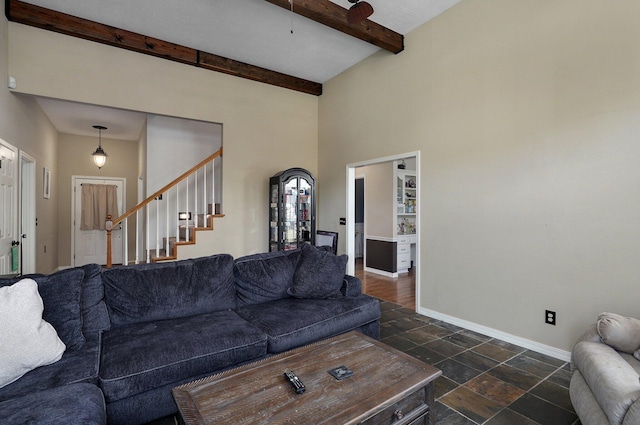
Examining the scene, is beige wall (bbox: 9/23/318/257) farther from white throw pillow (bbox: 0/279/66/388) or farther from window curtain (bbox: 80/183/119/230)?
window curtain (bbox: 80/183/119/230)

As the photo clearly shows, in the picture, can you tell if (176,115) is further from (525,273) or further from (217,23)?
(525,273)

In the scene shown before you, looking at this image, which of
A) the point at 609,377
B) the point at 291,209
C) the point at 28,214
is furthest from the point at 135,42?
the point at 609,377

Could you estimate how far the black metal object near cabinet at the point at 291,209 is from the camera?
4914 mm

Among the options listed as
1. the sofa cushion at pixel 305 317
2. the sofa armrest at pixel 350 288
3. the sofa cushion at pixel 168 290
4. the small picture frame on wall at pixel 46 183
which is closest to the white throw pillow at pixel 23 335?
the sofa cushion at pixel 168 290

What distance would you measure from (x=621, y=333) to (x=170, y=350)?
2.66 m

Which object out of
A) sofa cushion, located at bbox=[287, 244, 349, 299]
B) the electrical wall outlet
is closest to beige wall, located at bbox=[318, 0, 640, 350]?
the electrical wall outlet

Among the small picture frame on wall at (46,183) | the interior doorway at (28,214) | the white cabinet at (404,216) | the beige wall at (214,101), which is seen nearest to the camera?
the beige wall at (214,101)

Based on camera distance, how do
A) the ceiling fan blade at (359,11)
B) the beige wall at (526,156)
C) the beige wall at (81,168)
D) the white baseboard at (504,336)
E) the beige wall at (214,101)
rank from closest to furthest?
the beige wall at (526,156) → the white baseboard at (504,336) → the ceiling fan blade at (359,11) → the beige wall at (214,101) → the beige wall at (81,168)

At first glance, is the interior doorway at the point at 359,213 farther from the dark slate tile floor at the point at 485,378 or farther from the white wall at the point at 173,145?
the dark slate tile floor at the point at 485,378

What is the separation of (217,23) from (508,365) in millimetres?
4695

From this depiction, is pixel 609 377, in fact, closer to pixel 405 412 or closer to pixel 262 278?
pixel 405 412

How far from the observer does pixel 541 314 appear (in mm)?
2861

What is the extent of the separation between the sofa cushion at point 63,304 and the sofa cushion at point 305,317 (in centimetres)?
108

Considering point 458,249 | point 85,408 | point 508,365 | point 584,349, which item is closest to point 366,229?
point 458,249
